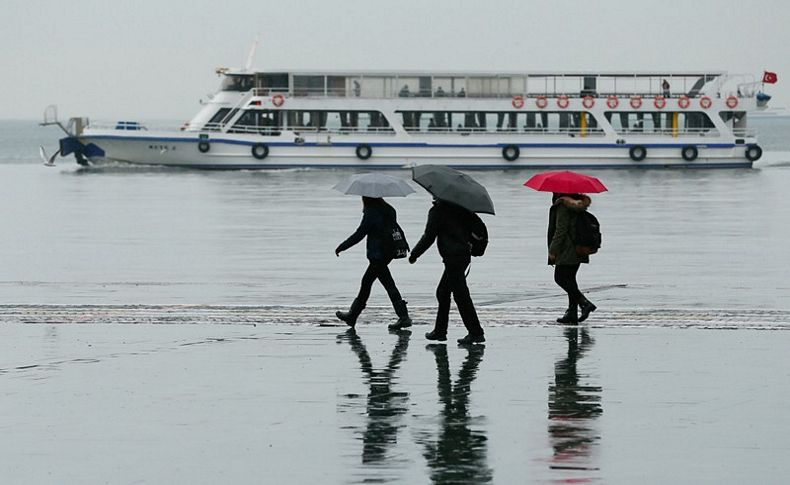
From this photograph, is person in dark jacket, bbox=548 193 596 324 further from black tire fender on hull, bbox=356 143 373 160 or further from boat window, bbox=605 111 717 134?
boat window, bbox=605 111 717 134

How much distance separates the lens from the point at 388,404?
1029cm

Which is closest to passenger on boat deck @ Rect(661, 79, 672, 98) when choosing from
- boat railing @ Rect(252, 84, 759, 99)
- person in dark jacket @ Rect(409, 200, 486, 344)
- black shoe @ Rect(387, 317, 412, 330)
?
boat railing @ Rect(252, 84, 759, 99)

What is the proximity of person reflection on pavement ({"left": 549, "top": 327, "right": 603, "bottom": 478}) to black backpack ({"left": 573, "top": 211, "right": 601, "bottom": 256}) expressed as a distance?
2.30m

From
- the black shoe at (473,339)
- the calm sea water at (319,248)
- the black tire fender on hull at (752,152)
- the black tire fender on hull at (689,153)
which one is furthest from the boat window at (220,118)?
the black shoe at (473,339)

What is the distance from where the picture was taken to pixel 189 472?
27.4ft

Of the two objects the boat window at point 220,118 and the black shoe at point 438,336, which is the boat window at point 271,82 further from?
the black shoe at point 438,336

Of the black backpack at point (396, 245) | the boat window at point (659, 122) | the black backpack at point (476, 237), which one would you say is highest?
the boat window at point (659, 122)

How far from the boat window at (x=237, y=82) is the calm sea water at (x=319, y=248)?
15824 mm

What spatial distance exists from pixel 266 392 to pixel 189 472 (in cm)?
243

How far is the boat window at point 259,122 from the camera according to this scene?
65312mm

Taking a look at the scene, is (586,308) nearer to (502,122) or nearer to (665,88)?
(502,122)

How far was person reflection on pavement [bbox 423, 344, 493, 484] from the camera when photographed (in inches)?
325

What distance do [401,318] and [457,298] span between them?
1131 mm

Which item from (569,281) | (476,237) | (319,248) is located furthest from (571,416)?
(319,248)
